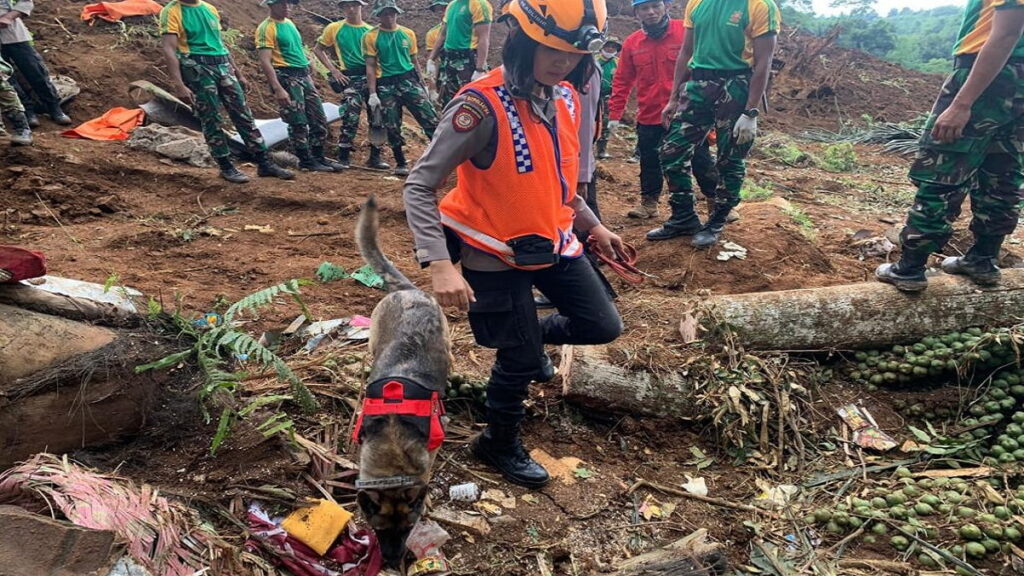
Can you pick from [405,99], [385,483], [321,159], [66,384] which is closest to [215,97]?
[321,159]

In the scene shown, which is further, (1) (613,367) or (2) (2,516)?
(1) (613,367)

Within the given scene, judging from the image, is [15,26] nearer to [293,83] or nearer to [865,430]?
[293,83]

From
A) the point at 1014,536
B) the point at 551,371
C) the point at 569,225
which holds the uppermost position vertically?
the point at 569,225

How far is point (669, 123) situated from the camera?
587cm

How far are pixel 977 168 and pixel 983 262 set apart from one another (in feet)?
2.30

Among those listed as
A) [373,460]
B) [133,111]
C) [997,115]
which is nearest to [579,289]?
[373,460]

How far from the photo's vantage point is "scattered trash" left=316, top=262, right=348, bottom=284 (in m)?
5.21

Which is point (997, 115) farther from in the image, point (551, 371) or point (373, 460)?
point (373, 460)

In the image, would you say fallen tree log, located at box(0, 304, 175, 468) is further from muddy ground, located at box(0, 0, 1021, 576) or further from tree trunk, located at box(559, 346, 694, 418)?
tree trunk, located at box(559, 346, 694, 418)

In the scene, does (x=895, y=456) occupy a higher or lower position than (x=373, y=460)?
lower

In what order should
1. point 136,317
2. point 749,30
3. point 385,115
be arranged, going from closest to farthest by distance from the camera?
1. point 136,317
2. point 749,30
3. point 385,115

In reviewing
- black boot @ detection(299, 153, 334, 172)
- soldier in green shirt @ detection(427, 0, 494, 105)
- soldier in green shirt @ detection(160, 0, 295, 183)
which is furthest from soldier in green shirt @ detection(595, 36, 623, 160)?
soldier in green shirt @ detection(160, 0, 295, 183)

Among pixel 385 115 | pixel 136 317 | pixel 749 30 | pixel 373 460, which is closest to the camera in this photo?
pixel 373 460

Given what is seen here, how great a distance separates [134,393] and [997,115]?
5142 mm
